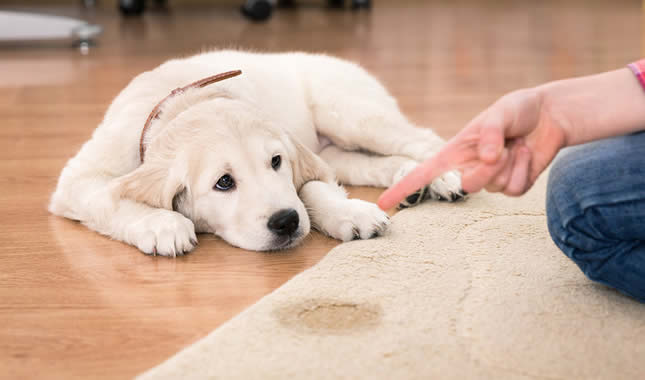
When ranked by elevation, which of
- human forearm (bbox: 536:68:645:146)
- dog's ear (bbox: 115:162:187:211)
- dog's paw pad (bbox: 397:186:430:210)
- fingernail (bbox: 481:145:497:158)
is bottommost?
dog's paw pad (bbox: 397:186:430:210)

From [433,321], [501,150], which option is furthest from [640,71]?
[433,321]

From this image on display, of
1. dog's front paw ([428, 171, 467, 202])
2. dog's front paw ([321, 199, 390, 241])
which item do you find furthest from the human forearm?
dog's front paw ([428, 171, 467, 202])

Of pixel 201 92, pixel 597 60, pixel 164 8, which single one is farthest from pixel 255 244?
pixel 164 8

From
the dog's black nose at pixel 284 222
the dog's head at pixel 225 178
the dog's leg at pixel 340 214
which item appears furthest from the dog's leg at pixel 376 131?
the dog's black nose at pixel 284 222

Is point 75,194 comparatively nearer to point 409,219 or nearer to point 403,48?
point 409,219

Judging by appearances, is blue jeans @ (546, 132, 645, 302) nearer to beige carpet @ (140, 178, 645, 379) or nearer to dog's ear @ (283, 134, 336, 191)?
beige carpet @ (140, 178, 645, 379)

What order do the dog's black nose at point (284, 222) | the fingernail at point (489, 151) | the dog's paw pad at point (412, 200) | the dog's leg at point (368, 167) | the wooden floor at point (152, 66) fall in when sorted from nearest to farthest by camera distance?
the fingernail at point (489, 151)
the wooden floor at point (152, 66)
the dog's black nose at point (284, 222)
the dog's paw pad at point (412, 200)
the dog's leg at point (368, 167)

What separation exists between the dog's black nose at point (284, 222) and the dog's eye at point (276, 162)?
15 cm

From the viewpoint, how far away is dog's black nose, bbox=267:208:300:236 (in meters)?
1.59

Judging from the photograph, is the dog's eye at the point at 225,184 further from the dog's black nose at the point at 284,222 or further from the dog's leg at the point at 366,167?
the dog's leg at the point at 366,167

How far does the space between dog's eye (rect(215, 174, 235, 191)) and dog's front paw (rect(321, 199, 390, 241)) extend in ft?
0.80

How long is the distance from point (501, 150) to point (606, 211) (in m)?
0.31

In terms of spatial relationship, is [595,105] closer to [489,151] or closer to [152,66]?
[489,151]

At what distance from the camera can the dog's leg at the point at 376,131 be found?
84.9 inches
